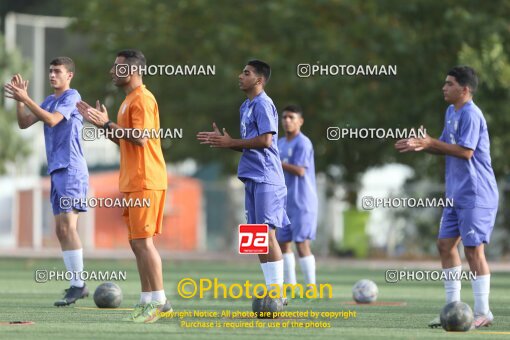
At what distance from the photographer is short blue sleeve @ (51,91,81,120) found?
1367cm

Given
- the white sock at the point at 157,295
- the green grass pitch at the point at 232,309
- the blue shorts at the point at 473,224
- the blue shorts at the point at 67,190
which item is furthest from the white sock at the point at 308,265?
the white sock at the point at 157,295

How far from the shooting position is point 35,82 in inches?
1656

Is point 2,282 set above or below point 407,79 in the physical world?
below

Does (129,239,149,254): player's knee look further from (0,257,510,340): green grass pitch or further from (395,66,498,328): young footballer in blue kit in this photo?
(395,66,498,328): young footballer in blue kit

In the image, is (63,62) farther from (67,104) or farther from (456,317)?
(456,317)

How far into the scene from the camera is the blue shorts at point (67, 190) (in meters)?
13.9

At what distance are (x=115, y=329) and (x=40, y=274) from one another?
9.96 meters

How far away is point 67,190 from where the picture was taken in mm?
13914

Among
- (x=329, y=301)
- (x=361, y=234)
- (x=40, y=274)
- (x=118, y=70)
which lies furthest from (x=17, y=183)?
(x=118, y=70)

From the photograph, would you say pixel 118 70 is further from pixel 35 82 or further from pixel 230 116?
pixel 35 82

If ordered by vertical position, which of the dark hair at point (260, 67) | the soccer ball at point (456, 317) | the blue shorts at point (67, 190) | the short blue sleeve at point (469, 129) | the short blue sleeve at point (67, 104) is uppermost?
the dark hair at point (260, 67)

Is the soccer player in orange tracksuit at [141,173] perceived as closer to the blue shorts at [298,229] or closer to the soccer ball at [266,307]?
the soccer ball at [266,307]

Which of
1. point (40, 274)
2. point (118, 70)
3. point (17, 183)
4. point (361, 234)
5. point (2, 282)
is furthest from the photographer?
point (17, 183)

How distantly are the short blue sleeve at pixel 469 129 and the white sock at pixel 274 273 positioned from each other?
2.22 meters
